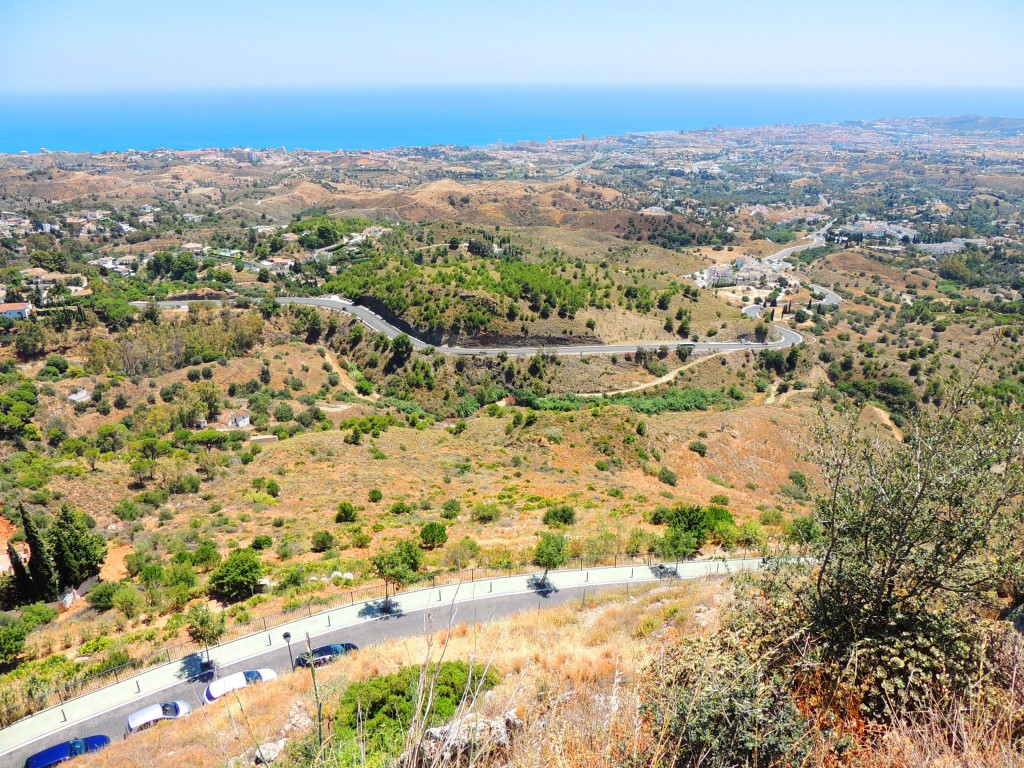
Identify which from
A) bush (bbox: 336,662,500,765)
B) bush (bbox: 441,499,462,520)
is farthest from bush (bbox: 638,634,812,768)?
bush (bbox: 441,499,462,520)

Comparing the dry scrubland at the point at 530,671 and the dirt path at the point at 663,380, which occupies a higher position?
the dry scrubland at the point at 530,671

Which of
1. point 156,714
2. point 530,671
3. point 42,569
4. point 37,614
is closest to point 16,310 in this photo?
point 42,569

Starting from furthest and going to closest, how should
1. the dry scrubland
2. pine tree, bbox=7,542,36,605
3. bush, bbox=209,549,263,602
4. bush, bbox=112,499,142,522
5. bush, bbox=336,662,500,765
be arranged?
bush, bbox=112,499,142,522 → pine tree, bbox=7,542,36,605 → bush, bbox=209,549,263,602 → bush, bbox=336,662,500,765 → the dry scrubland

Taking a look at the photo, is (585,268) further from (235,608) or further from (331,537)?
(235,608)

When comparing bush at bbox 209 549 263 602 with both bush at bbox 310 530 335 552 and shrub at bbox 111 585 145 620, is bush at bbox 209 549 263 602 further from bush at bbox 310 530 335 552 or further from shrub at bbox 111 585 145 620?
bush at bbox 310 530 335 552

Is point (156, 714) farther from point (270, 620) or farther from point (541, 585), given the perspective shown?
point (541, 585)

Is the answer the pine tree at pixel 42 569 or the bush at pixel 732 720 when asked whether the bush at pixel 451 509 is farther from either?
the bush at pixel 732 720

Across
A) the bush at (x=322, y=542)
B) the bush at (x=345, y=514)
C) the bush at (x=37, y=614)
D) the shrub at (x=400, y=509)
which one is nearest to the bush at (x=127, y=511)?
the bush at (x=37, y=614)

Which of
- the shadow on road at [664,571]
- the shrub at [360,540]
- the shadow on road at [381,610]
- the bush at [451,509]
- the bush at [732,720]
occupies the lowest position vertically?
the bush at [451,509]
